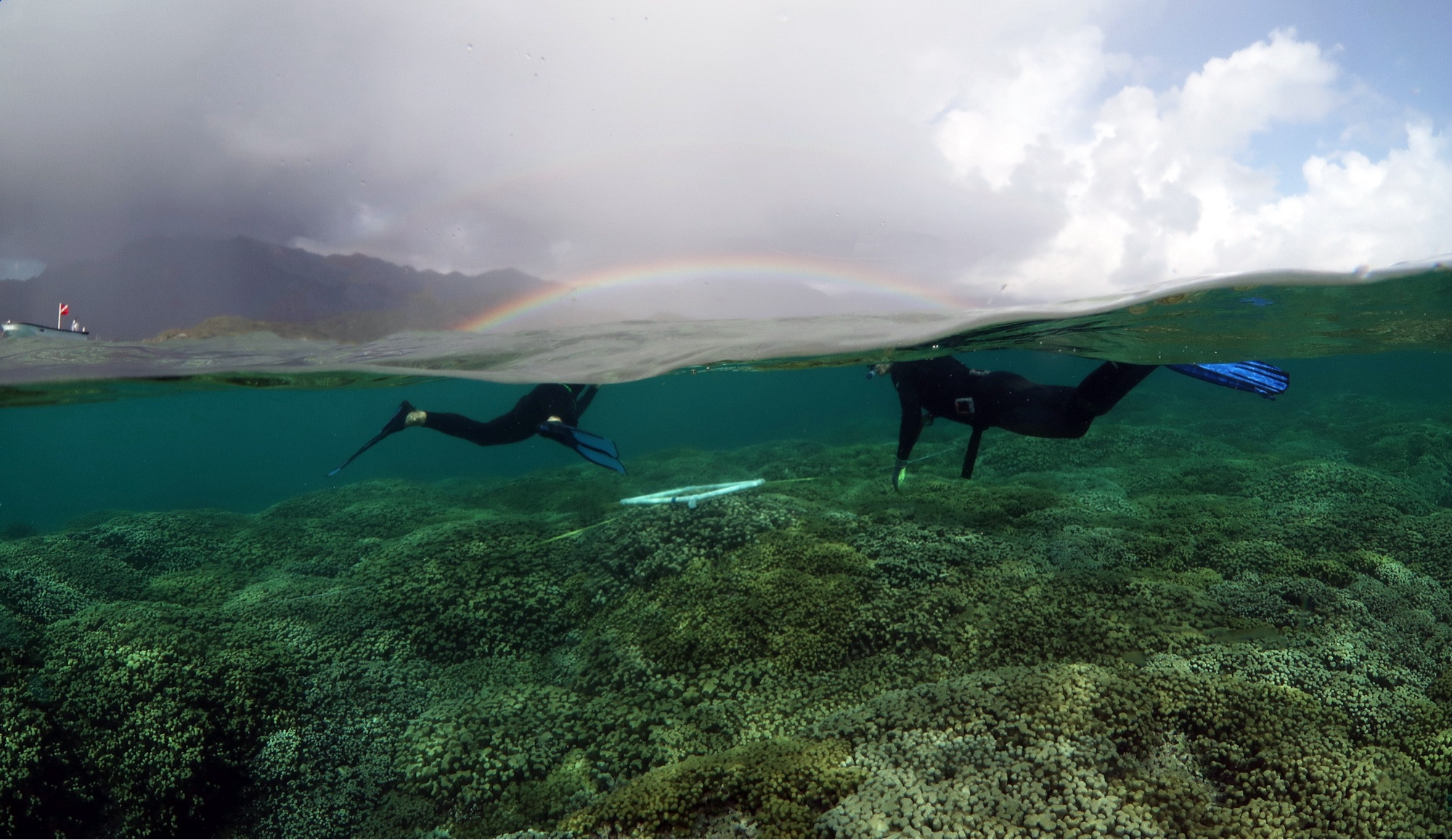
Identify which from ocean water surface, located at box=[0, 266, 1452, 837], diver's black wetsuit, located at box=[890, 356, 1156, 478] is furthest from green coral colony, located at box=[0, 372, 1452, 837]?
diver's black wetsuit, located at box=[890, 356, 1156, 478]

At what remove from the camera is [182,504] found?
2847 centimetres

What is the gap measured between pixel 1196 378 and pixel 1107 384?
328cm

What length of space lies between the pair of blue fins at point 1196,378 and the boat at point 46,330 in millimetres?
3644

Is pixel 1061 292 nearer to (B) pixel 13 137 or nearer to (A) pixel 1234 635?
(A) pixel 1234 635

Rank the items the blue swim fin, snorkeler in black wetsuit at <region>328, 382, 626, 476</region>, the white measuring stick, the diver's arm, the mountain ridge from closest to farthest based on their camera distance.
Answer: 1. the mountain ridge
2. the blue swim fin
3. the white measuring stick
4. snorkeler in black wetsuit at <region>328, 382, 626, 476</region>
5. the diver's arm

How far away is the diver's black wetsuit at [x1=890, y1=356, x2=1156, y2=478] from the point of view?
8.04m

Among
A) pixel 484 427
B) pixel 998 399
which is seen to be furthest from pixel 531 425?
pixel 998 399

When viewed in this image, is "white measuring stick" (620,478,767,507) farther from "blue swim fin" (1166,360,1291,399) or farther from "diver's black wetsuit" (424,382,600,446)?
"blue swim fin" (1166,360,1291,399)

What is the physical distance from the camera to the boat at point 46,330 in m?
7.41

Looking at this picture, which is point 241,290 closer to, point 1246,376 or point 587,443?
point 587,443

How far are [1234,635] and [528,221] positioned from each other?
8618mm

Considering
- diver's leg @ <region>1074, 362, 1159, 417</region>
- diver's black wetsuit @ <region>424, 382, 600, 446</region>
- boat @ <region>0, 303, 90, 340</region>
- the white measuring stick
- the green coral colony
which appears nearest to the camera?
the green coral colony

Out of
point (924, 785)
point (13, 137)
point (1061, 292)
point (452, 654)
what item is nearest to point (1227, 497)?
point (1061, 292)

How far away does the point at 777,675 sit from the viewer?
597cm
